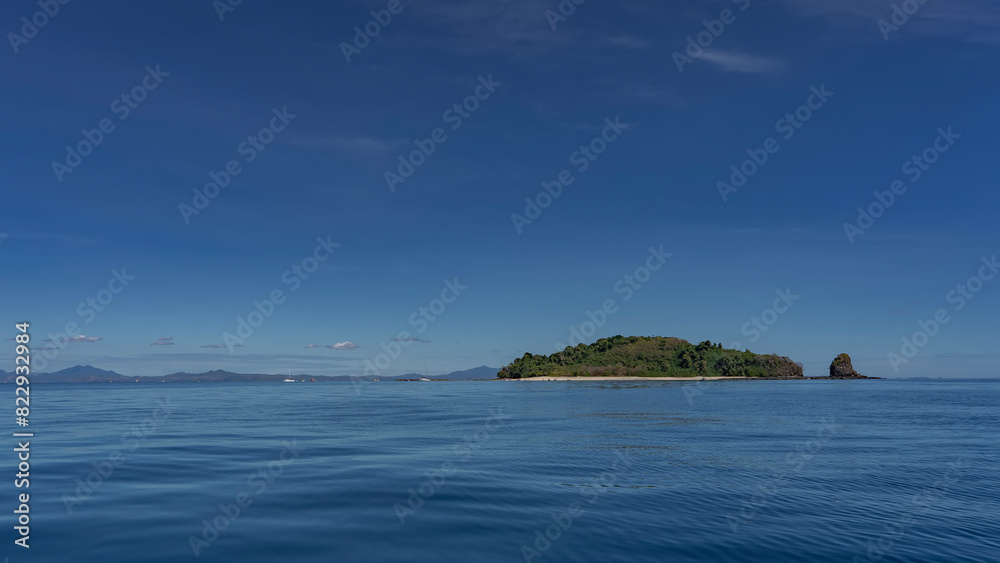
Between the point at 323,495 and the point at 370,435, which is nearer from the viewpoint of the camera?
the point at 323,495

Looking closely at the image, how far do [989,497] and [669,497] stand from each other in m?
15.3

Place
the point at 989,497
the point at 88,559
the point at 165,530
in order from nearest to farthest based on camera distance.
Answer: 1. the point at 88,559
2. the point at 165,530
3. the point at 989,497

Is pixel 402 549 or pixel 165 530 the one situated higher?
pixel 165 530

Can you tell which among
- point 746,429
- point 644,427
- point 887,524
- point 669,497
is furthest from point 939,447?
point 669,497

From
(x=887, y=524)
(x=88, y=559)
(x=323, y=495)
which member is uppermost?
(x=323, y=495)

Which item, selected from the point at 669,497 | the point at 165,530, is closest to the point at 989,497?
the point at 669,497

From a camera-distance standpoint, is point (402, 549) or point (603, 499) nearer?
point (402, 549)

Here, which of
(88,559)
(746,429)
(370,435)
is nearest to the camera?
(88,559)

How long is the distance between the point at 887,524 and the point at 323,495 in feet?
73.3

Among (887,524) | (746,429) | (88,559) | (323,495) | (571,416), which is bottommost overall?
(887,524)

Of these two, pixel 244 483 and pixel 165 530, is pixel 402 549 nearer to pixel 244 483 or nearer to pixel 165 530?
pixel 165 530

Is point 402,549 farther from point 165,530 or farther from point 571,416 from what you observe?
point 571,416

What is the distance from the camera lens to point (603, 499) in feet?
73.4

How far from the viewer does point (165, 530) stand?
57.5 ft
